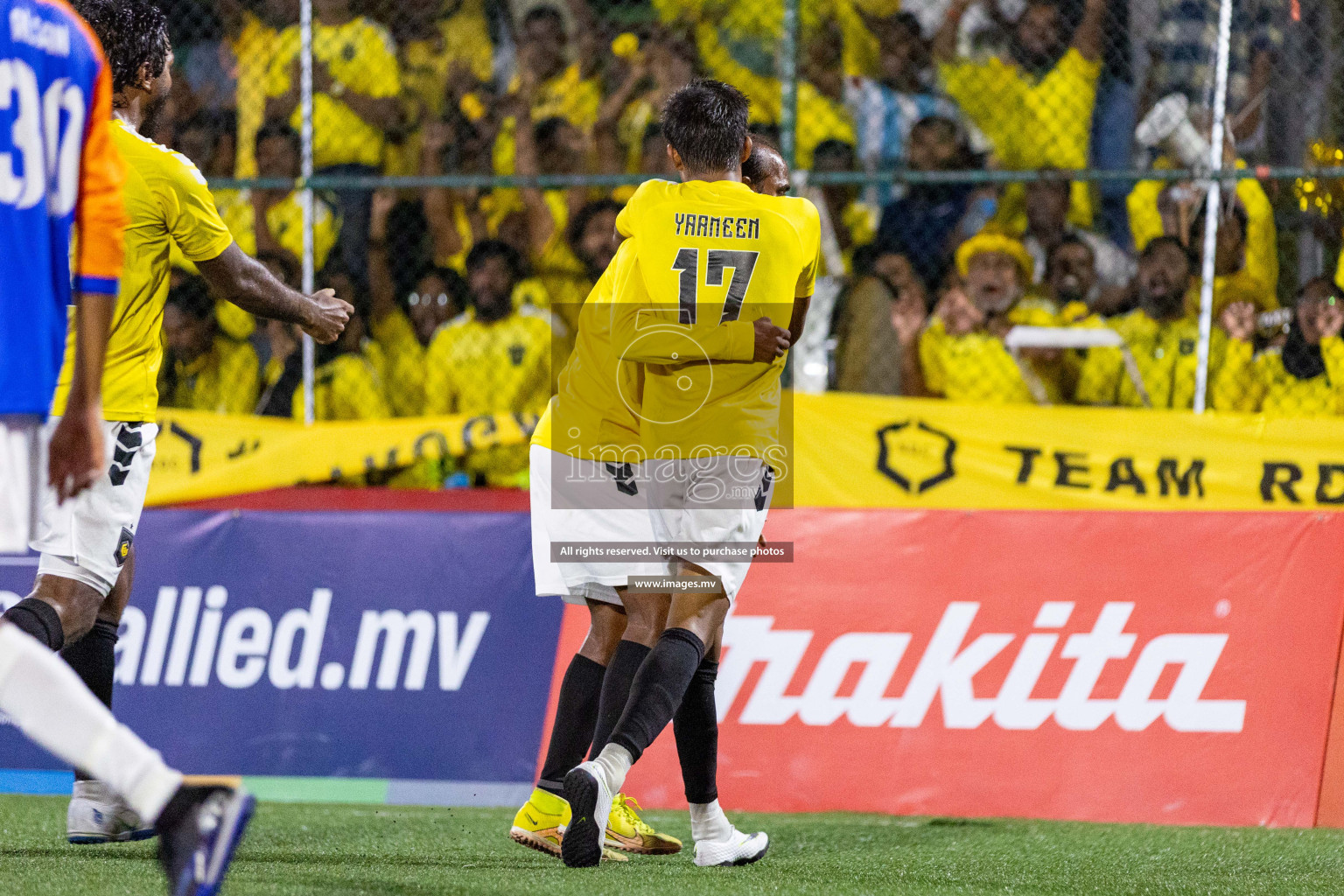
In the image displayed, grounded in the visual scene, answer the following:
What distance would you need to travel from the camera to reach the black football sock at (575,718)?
4.37 metres

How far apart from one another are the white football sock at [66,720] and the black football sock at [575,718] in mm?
1747

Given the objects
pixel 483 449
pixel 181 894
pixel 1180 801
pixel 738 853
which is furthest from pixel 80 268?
pixel 483 449

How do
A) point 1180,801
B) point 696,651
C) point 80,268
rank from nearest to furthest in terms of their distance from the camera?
point 80,268
point 696,651
point 1180,801

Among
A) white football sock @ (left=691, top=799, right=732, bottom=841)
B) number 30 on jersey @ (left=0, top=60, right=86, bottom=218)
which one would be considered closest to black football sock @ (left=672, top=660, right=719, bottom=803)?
white football sock @ (left=691, top=799, right=732, bottom=841)

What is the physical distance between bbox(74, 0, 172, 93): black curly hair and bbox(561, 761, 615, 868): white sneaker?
2130mm

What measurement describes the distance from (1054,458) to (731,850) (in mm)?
3155

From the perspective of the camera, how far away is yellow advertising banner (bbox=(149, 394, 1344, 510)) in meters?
6.54

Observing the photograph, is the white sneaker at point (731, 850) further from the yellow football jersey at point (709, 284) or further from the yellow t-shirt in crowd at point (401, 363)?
the yellow t-shirt in crowd at point (401, 363)

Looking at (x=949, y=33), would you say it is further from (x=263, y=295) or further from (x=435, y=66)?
(x=263, y=295)

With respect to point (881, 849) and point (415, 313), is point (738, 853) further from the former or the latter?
point (415, 313)

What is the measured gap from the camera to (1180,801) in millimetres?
5230

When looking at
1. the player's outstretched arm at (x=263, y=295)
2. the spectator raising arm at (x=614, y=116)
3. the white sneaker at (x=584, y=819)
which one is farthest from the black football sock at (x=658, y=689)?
the spectator raising arm at (x=614, y=116)

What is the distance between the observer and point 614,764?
148 inches

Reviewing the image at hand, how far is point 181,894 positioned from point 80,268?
118 centimetres
